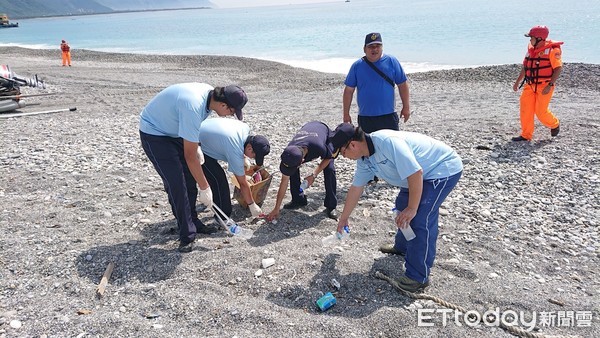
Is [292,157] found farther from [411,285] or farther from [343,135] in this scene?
[411,285]

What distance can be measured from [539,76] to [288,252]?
552 cm

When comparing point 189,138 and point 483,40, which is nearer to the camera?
point 189,138

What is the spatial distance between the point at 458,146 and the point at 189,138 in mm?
5478

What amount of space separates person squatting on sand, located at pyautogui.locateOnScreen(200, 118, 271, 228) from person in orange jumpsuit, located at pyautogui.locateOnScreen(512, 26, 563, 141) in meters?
5.11

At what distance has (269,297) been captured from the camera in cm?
389

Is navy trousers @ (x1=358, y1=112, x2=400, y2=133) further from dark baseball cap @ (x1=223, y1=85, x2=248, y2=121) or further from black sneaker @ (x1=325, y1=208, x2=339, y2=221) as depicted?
dark baseball cap @ (x1=223, y1=85, x2=248, y2=121)

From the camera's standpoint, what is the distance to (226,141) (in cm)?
477

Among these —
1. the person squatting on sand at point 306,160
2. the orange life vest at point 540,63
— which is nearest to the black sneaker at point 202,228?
the person squatting on sand at point 306,160

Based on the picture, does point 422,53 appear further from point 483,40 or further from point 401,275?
point 401,275

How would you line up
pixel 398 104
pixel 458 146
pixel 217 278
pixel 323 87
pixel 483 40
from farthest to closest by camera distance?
pixel 483 40 < pixel 323 87 < pixel 398 104 < pixel 458 146 < pixel 217 278

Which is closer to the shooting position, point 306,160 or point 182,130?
point 182,130

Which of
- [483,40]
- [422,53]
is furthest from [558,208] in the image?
[483,40]

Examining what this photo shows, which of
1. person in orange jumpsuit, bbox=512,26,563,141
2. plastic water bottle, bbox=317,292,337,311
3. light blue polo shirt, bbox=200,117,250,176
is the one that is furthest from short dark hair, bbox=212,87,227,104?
person in orange jumpsuit, bbox=512,26,563,141

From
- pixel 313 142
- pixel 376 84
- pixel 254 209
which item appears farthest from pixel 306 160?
pixel 376 84
